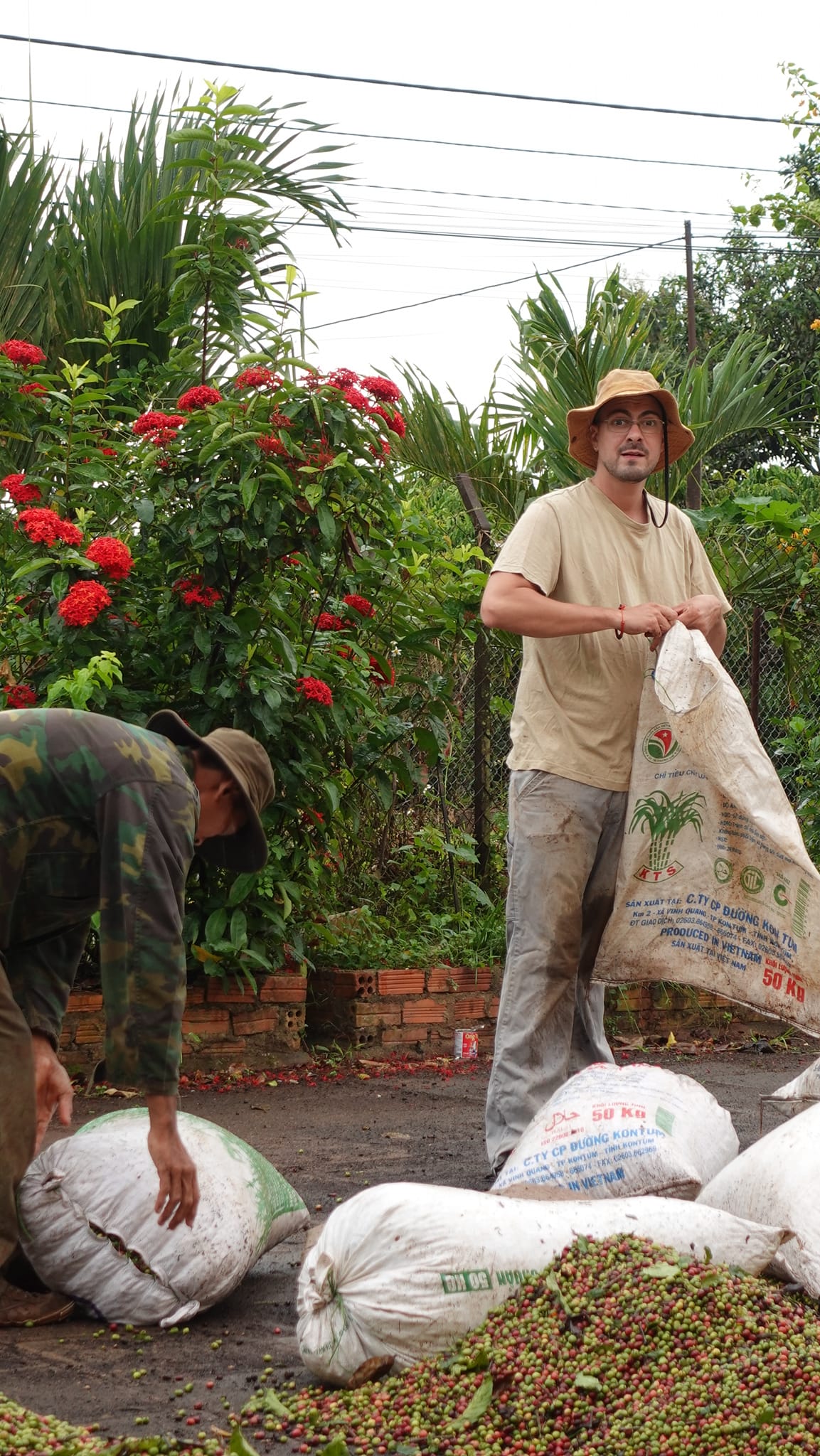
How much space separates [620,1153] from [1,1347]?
1335 millimetres

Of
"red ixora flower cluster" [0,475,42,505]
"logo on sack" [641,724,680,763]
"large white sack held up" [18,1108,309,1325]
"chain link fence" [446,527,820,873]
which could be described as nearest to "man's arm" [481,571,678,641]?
"logo on sack" [641,724,680,763]

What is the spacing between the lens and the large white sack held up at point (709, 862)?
3.60 meters

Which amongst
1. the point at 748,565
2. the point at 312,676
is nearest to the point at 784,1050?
the point at 748,565

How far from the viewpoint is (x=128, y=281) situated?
675 cm

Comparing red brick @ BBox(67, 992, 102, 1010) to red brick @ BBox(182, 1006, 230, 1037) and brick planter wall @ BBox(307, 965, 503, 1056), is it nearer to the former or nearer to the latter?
red brick @ BBox(182, 1006, 230, 1037)

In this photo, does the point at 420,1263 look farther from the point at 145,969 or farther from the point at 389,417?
the point at 389,417

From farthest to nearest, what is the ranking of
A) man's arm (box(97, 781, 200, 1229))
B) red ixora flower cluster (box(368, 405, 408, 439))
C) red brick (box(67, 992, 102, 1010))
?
1. red brick (box(67, 992, 102, 1010))
2. red ixora flower cluster (box(368, 405, 408, 439))
3. man's arm (box(97, 781, 200, 1229))

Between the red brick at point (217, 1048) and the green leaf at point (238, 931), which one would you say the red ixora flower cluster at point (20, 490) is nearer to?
the green leaf at point (238, 931)

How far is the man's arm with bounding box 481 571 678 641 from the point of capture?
3.69 metres

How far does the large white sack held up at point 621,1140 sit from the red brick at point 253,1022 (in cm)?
238

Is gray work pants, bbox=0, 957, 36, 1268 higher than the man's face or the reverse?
the reverse

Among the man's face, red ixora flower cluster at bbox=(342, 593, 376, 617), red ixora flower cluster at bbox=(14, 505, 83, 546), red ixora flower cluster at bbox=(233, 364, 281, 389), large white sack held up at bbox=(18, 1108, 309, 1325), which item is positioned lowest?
large white sack held up at bbox=(18, 1108, 309, 1325)

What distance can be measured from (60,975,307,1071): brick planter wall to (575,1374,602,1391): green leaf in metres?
3.23

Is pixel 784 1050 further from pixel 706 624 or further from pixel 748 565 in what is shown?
pixel 706 624
